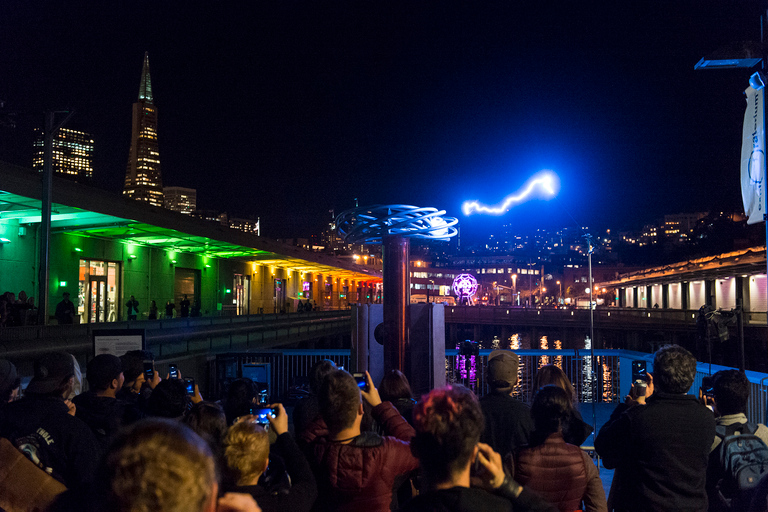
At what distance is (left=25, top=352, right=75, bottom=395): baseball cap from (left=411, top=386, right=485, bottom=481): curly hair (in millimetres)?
2399

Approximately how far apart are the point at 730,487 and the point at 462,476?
96.1 inches

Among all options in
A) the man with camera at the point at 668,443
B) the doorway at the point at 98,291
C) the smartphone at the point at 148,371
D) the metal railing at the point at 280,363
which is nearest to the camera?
the man with camera at the point at 668,443

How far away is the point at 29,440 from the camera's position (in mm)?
2736

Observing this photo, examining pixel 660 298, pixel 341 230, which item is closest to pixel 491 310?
pixel 660 298

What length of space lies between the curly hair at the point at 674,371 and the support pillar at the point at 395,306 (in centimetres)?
728

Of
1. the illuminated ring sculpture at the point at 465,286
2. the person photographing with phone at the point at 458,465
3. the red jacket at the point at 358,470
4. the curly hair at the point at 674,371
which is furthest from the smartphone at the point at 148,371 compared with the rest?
the illuminated ring sculpture at the point at 465,286

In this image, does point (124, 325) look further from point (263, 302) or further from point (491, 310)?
point (491, 310)

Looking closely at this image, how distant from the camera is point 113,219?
2086 cm

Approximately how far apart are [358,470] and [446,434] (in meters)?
0.96

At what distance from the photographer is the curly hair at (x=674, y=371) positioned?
10.6 ft

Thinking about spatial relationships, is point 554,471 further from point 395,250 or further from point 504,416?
point 395,250

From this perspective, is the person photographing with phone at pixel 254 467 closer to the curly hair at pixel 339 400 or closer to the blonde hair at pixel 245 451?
the blonde hair at pixel 245 451

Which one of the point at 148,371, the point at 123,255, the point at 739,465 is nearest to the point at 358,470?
the point at 739,465

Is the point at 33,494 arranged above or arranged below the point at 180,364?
above
